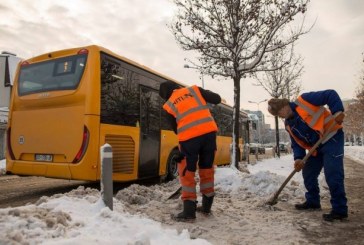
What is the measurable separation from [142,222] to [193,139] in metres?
1.40

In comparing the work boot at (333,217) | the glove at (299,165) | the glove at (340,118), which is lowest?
the work boot at (333,217)

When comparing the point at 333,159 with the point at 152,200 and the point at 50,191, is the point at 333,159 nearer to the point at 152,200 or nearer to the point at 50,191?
the point at 152,200

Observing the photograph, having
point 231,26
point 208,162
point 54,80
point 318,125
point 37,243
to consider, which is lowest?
point 37,243

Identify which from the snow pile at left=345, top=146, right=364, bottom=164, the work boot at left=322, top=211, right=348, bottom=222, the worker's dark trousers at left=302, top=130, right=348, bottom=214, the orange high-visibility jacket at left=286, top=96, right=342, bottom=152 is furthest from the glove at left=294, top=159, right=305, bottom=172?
the snow pile at left=345, top=146, right=364, bottom=164

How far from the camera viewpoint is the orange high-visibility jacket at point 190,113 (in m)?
4.91

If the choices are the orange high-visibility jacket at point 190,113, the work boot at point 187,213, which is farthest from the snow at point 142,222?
the orange high-visibility jacket at point 190,113

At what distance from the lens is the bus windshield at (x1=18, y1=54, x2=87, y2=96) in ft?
23.0

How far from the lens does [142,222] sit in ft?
13.0

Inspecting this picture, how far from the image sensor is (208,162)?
16.6ft

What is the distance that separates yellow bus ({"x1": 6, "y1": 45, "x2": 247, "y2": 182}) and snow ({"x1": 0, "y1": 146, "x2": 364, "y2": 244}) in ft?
4.11

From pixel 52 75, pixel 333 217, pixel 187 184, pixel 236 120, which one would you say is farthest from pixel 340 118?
pixel 236 120

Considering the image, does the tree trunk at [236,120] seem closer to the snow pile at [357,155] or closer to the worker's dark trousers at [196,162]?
the worker's dark trousers at [196,162]

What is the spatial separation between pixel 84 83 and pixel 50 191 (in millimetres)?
2775

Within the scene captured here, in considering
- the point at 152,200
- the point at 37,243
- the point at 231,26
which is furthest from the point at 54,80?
the point at 231,26
